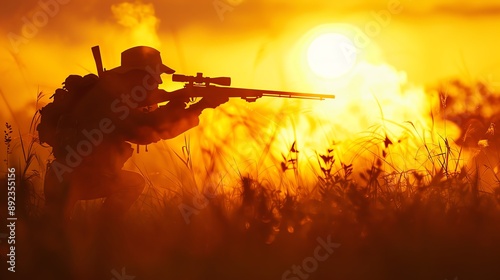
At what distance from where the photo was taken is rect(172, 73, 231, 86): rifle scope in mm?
8039

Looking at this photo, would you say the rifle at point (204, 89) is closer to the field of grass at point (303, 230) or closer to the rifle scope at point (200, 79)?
the rifle scope at point (200, 79)

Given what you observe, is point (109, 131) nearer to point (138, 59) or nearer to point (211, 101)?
point (138, 59)

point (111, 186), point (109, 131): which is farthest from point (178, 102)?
point (111, 186)

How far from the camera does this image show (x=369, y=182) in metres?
5.87

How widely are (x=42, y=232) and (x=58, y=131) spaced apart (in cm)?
115

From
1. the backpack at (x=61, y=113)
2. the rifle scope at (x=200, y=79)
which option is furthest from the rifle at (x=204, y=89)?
the backpack at (x=61, y=113)

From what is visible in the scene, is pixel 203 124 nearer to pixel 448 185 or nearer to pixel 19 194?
pixel 19 194

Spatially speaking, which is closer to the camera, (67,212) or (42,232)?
(42,232)

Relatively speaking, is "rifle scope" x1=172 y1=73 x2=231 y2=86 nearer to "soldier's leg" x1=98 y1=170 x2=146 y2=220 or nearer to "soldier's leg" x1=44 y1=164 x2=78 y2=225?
"soldier's leg" x1=98 y1=170 x2=146 y2=220

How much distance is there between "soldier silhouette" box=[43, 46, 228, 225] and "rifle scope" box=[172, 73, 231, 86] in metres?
0.43

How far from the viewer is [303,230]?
225 inches

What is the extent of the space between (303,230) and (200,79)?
2.92 metres

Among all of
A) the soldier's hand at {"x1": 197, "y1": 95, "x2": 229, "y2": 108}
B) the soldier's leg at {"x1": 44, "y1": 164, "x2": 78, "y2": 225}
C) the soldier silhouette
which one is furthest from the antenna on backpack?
the soldier's leg at {"x1": 44, "y1": 164, "x2": 78, "y2": 225}

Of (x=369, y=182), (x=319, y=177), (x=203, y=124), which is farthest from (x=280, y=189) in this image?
(x=203, y=124)
